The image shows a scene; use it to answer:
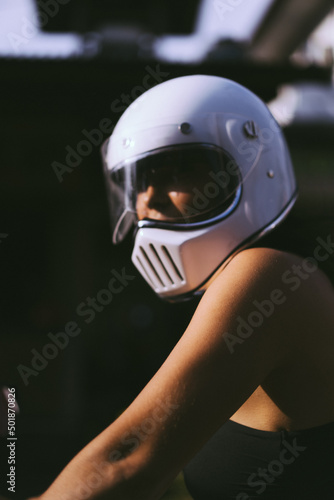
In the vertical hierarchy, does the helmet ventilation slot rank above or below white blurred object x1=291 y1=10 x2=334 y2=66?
above

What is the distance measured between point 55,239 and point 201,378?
23.2 feet

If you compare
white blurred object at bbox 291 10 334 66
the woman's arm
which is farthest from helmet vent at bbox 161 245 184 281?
white blurred object at bbox 291 10 334 66

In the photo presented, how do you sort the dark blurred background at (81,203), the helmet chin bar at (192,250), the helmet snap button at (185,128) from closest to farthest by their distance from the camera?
the helmet chin bar at (192,250)
the helmet snap button at (185,128)
the dark blurred background at (81,203)

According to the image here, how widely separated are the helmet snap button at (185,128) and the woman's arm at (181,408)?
2.16 feet

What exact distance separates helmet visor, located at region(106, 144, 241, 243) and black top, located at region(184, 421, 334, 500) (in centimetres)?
60

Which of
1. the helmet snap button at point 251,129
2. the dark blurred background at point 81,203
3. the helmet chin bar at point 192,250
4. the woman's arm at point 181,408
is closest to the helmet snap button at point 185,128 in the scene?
the helmet snap button at point 251,129

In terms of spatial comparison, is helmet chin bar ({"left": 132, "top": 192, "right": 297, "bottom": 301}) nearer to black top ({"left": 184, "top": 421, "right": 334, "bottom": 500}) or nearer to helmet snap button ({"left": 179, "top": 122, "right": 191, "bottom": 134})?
helmet snap button ({"left": 179, "top": 122, "right": 191, "bottom": 134})

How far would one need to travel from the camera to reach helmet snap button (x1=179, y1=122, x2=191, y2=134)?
155 centimetres

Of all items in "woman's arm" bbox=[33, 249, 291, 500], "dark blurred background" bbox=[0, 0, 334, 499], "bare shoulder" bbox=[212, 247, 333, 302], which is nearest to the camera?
"woman's arm" bbox=[33, 249, 291, 500]

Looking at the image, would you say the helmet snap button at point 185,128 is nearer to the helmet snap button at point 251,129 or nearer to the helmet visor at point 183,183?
the helmet visor at point 183,183

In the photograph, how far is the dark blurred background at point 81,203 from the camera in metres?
6.09

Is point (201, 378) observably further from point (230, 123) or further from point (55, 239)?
point (55, 239)

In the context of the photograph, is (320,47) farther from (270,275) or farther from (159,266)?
(270,275)

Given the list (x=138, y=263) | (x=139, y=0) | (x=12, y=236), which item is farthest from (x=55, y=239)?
(x=138, y=263)
